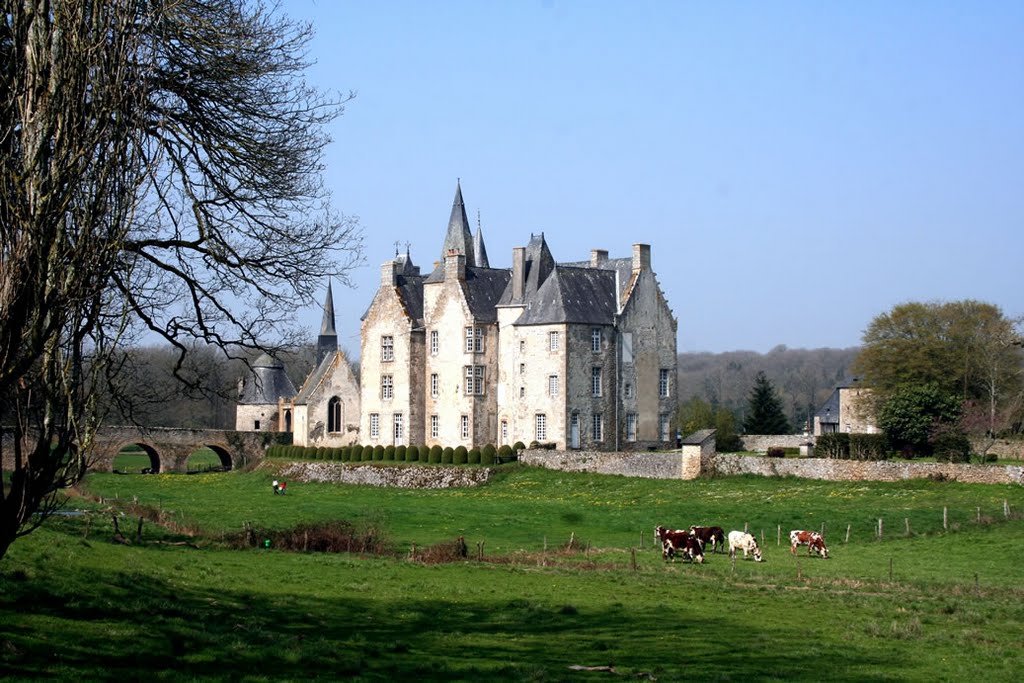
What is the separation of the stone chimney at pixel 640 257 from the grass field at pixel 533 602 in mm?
21196

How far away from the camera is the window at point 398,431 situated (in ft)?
218

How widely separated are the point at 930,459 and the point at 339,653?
4189 cm

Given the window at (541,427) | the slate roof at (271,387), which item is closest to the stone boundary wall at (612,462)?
the window at (541,427)

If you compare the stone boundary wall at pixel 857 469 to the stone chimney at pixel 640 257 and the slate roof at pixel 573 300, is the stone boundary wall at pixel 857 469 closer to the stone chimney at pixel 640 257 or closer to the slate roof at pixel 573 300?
the slate roof at pixel 573 300

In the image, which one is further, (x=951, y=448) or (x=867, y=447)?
(x=867, y=447)

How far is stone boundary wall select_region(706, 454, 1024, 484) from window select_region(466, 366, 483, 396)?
1466cm

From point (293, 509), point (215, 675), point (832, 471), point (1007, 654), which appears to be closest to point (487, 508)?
point (293, 509)

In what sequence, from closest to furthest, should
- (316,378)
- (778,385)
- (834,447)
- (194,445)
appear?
(834,447) < (194,445) < (316,378) < (778,385)

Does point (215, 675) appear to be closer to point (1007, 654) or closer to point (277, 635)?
point (277, 635)

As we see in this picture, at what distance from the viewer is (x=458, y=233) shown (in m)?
67.5

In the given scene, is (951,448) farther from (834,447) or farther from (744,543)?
(744,543)

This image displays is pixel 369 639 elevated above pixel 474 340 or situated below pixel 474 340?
below

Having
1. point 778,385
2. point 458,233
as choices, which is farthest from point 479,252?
point 778,385

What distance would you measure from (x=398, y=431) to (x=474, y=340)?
22.2ft
